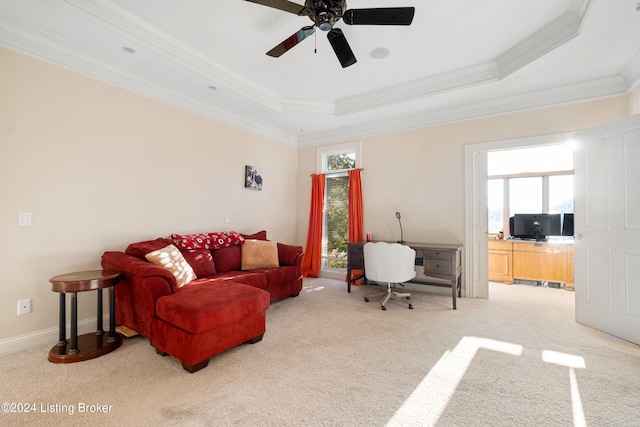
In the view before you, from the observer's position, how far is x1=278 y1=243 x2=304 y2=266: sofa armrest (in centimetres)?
410

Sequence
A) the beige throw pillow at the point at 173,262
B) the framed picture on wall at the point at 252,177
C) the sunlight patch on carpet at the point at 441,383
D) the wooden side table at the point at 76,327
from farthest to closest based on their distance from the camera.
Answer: the framed picture on wall at the point at 252,177 → the beige throw pillow at the point at 173,262 → the wooden side table at the point at 76,327 → the sunlight patch on carpet at the point at 441,383

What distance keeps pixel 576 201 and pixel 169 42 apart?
188 inches

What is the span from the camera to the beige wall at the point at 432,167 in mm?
3650

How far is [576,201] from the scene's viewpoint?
10.6ft

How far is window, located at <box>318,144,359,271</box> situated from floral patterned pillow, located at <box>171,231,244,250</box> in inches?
74.1

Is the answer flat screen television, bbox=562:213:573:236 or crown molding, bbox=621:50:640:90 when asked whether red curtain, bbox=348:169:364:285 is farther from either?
flat screen television, bbox=562:213:573:236

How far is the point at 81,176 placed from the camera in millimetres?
2848

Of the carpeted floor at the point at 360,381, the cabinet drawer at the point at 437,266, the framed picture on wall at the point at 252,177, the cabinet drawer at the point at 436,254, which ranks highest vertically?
the framed picture on wall at the point at 252,177

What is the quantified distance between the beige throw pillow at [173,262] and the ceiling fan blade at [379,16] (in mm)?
2720

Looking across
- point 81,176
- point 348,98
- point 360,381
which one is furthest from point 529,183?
point 81,176

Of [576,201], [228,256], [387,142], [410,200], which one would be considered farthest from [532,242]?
[228,256]

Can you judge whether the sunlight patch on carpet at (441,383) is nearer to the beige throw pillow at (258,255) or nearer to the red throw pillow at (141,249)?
the beige throw pillow at (258,255)

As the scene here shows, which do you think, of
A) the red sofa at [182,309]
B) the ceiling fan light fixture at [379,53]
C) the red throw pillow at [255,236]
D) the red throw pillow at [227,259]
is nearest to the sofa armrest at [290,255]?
the red throw pillow at [255,236]

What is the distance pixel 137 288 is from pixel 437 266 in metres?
3.40
